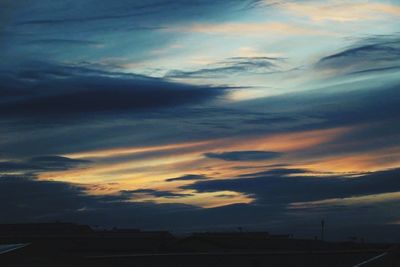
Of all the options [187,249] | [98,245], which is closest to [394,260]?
[187,249]

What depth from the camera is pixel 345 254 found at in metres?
64.5

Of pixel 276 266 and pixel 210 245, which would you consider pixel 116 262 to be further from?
pixel 210 245

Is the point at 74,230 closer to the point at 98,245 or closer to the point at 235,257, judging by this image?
the point at 98,245

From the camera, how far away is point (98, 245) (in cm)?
8038

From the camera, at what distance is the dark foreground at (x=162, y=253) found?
111ft

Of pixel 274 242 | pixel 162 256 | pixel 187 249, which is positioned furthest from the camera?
pixel 274 242

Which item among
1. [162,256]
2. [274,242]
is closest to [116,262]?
[162,256]

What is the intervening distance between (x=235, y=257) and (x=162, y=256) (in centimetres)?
701

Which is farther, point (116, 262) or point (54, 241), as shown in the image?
point (54, 241)

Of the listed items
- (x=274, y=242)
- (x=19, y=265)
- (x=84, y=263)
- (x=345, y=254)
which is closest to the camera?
(x=19, y=265)

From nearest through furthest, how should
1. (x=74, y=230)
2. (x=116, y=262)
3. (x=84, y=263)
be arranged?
(x=84, y=263) < (x=116, y=262) < (x=74, y=230)

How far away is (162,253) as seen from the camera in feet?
205

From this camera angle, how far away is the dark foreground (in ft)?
111

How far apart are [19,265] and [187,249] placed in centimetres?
4378
